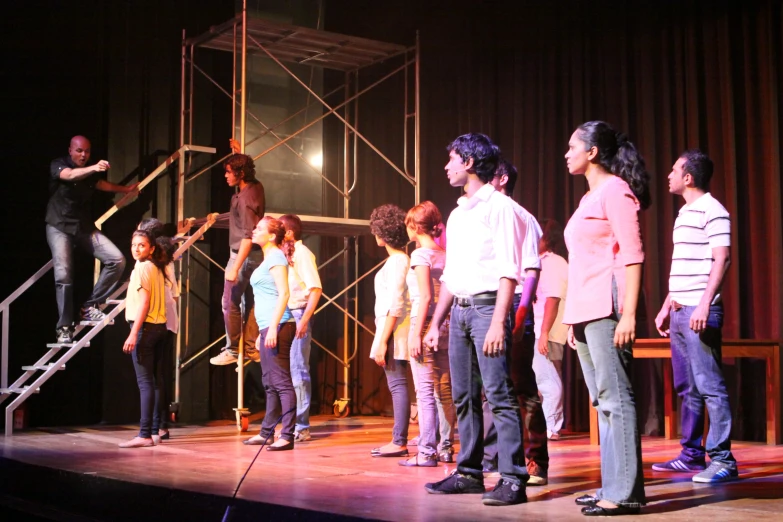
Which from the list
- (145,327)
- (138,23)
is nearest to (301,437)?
(145,327)

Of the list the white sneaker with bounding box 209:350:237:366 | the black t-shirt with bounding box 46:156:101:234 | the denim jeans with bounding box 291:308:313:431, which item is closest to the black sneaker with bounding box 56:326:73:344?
the black t-shirt with bounding box 46:156:101:234

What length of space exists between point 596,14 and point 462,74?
61.2 inches

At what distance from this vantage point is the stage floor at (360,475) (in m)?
3.40

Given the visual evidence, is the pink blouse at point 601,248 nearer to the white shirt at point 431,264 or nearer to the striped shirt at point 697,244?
the striped shirt at point 697,244

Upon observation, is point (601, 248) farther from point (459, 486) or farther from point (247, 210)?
point (247, 210)

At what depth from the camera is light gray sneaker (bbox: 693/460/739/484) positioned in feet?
13.6

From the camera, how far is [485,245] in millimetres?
3717

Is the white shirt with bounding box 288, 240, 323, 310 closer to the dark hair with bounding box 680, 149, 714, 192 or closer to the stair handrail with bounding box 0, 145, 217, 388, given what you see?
the stair handrail with bounding box 0, 145, 217, 388

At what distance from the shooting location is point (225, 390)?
346 inches

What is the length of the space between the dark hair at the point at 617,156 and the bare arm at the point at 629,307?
0.42m

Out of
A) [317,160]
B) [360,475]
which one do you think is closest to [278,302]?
[360,475]

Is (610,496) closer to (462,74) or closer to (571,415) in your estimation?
(571,415)

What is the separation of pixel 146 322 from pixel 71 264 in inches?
68.0

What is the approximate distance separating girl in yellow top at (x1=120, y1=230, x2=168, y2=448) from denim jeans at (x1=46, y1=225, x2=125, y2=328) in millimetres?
1330
